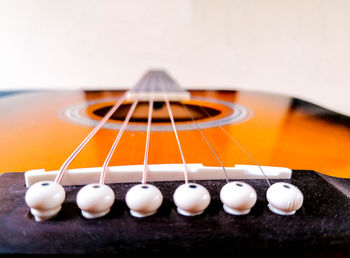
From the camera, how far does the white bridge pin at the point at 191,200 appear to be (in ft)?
0.89

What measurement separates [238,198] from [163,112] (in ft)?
2.67

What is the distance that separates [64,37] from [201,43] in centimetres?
119

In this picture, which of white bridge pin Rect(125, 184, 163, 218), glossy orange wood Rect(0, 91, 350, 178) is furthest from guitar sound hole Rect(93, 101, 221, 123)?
white bridge pin Rect(125, 184, 163, 218)

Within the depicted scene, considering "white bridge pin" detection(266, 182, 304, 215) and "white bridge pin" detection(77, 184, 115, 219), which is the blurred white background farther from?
"white bridge pin" detection(77, 184, 115, 219)

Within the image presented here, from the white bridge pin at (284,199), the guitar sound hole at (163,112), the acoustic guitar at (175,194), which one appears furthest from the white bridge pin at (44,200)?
the guitar sound hole at (163,112)

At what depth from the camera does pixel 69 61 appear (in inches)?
81.6

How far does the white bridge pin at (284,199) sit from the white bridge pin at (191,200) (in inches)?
3.3

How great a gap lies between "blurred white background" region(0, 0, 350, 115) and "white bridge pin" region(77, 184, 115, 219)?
1789 mm

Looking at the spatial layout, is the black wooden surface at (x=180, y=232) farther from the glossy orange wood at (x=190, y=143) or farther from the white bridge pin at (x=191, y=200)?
the glossy orange wood at (x=190, y=143)

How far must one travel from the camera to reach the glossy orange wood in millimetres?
492

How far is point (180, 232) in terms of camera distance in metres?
0.26

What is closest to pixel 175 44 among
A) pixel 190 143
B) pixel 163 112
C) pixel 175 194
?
pixel 163 112

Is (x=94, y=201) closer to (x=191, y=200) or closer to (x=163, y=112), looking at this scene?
(x=191, y=200)

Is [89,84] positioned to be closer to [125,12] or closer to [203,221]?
[125,12]
